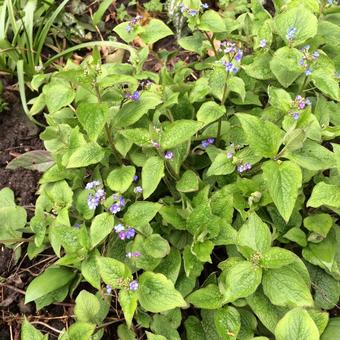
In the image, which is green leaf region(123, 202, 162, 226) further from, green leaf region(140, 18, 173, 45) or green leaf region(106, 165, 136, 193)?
green leaf region(140, 18, 173, 45)

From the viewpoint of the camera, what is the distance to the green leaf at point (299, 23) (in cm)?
261

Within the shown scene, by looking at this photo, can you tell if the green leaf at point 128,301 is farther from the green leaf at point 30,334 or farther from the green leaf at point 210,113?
the green leaf at point 210,113

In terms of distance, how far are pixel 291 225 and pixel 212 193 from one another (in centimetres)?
43

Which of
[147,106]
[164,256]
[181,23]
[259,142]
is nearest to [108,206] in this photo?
[164,256]

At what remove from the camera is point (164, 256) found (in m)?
2.33

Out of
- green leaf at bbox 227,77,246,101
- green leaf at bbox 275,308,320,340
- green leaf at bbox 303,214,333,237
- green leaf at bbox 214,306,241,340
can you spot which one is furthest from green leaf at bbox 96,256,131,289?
green leaf at bbox 227,77,246,101

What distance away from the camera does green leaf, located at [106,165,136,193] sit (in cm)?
239

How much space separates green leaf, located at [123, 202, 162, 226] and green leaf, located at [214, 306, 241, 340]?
0.54 metres

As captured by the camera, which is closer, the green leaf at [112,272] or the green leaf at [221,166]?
the green leaf at [112,272]

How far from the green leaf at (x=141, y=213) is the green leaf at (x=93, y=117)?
0.39 m

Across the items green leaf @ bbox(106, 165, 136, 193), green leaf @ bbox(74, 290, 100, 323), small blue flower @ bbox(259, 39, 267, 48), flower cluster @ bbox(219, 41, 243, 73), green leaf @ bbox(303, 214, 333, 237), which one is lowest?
green leaf @ bbox(74, 290, 100, 323)

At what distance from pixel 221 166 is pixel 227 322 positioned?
0.75 m

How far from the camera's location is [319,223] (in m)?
2.34

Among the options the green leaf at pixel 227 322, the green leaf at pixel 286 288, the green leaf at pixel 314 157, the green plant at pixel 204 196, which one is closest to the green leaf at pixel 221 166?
the green plant at pixel 204 196
